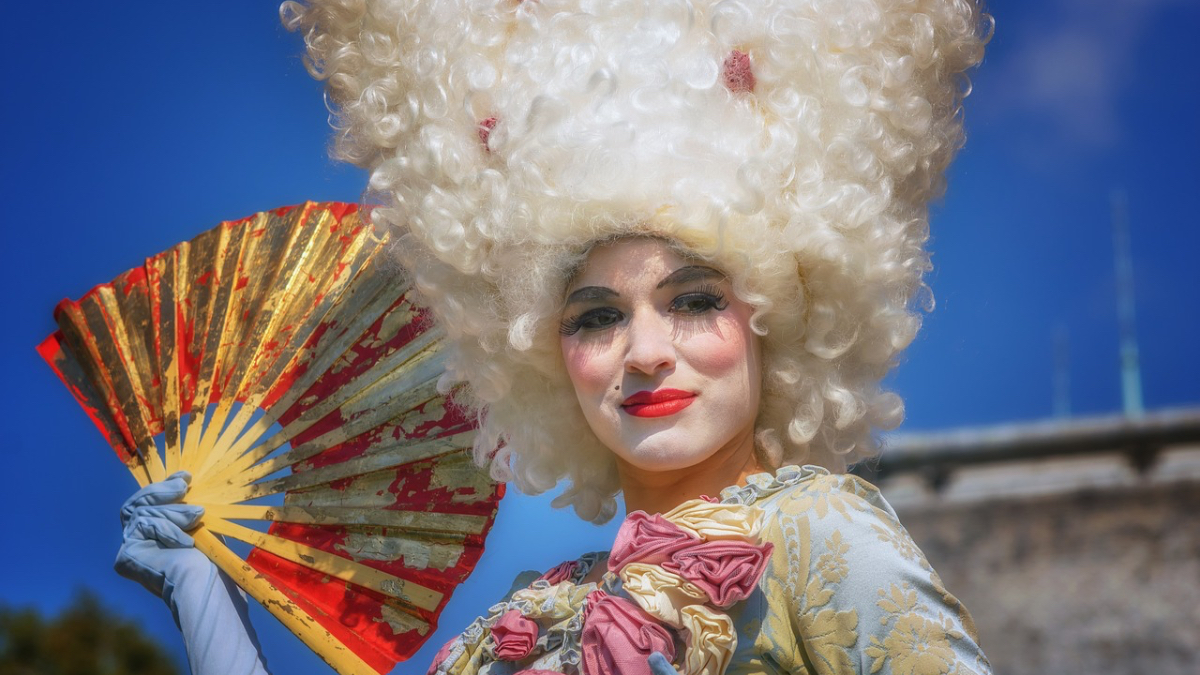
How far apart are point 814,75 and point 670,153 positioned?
31cm

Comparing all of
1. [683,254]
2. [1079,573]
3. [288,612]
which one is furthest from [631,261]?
[1079,573]

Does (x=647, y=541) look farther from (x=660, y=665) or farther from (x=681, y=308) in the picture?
(x=681, y=308)

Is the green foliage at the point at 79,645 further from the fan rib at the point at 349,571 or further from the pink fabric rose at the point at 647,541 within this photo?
the pink fabric rose at the point at 647,541

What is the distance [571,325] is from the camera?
2.22 meters

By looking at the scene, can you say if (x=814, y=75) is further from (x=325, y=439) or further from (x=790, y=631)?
(x=325, y=439)

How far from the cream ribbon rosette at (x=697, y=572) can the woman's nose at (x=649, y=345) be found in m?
0.27

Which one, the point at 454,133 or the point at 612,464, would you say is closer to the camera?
the point at 454,133

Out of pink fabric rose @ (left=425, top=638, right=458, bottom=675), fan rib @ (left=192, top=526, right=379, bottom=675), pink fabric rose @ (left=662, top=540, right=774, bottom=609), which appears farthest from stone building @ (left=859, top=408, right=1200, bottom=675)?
pink fabric rose @ (left=662, top=540, right=774, bottom=609)

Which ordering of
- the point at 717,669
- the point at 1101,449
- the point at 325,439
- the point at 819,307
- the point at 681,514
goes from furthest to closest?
the point at 1101,449 < the point at 325,439 < the point at 819,307 < the point at 681,514 < the point at 717,669

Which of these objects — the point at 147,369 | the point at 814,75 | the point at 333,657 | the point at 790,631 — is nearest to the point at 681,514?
the point at 790,631

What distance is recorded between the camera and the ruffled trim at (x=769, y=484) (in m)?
2.05

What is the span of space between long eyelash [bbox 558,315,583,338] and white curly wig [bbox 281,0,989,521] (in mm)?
38

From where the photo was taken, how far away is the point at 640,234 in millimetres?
2121

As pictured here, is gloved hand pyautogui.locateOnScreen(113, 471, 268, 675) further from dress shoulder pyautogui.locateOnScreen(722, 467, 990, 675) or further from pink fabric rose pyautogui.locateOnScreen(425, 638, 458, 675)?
dress shoulder pyautogui.locateOnScreen(722, 467, 990, 675)
